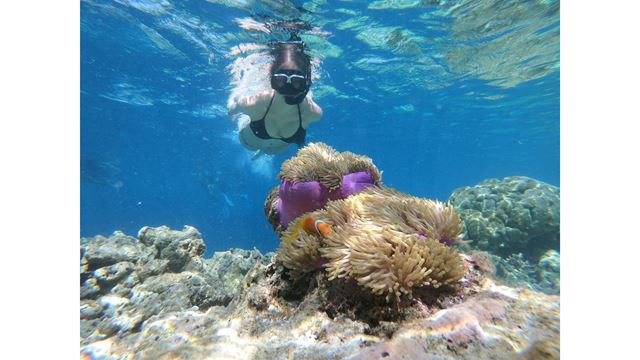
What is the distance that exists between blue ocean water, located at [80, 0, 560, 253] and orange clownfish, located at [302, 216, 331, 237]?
8870 millimetres

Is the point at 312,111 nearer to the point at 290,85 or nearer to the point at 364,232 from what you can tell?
the point at 290,85

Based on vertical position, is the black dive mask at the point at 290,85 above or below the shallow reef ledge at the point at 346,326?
above

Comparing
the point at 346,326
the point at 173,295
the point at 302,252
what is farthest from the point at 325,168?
the point at 173,295

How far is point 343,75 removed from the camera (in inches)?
662

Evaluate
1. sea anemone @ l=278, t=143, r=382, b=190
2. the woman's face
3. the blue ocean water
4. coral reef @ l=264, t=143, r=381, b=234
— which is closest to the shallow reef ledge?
coral reef @ l=264, t=143, r=381, b=234

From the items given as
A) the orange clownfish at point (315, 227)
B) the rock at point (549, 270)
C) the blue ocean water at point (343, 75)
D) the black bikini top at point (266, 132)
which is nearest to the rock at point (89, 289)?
the orange clownfish at point (315, 227)

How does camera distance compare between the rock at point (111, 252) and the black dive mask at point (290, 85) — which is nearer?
the rock at point (111, 252)

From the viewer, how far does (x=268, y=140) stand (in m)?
9.02

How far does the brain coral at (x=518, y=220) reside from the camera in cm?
629

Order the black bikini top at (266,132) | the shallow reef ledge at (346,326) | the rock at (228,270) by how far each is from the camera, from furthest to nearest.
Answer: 1. the black bikini top at (266,132)
2. the rock at (228,270)
3. the shallow reef ledge at (346,326)

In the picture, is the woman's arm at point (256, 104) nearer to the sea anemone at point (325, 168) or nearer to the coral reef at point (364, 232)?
the sea anemone at point (325, 168)

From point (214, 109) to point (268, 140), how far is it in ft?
48.8

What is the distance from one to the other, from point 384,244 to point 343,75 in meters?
16.1

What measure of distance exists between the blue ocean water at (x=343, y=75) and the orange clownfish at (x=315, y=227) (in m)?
8.87
